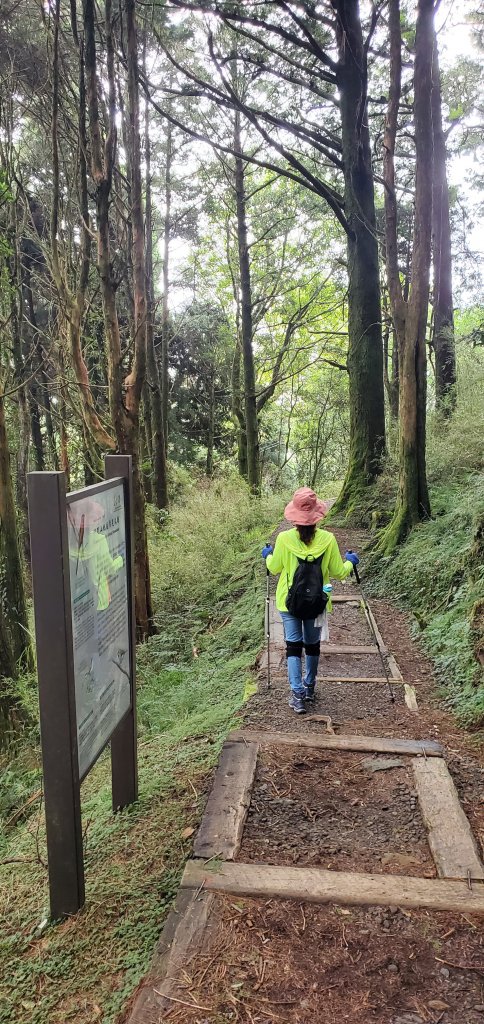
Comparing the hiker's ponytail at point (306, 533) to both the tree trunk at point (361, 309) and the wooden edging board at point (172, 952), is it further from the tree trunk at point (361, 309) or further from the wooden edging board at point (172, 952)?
the tree trunk at point (361, 309)

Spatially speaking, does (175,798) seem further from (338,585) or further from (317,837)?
(338,585)

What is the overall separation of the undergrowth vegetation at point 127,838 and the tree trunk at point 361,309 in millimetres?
4123

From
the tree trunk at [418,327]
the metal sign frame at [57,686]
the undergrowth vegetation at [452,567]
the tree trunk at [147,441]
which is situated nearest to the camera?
the metal sign frame at [57,686]

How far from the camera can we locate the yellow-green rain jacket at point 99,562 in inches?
106

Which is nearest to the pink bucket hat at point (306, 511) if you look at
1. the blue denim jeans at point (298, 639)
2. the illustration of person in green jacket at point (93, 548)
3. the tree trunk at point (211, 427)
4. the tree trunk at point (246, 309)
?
the blue denim jeans at point (298, 639)

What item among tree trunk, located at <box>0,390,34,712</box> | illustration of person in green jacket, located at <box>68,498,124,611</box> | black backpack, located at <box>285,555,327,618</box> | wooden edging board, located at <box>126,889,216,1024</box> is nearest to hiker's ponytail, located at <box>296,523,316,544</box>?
black backpack, located at <box>285,555,327,618</box>

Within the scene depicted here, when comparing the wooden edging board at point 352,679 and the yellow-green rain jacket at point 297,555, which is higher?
the yellow-green rain jacket at point 297,555

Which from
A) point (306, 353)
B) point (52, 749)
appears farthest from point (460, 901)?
point (306, 353)

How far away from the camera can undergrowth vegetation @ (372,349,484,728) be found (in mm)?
5027

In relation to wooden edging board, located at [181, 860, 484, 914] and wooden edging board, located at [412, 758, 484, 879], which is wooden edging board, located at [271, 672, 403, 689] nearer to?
wooden edging board, located at [412, 758, 484, 879]

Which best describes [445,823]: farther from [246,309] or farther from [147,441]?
[246,309]

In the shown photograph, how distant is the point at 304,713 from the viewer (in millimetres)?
4633

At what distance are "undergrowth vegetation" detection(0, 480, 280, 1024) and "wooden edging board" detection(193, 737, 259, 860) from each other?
0.10 meters

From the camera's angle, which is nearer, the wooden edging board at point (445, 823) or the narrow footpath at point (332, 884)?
the narrow footpath at point (332, 884)
